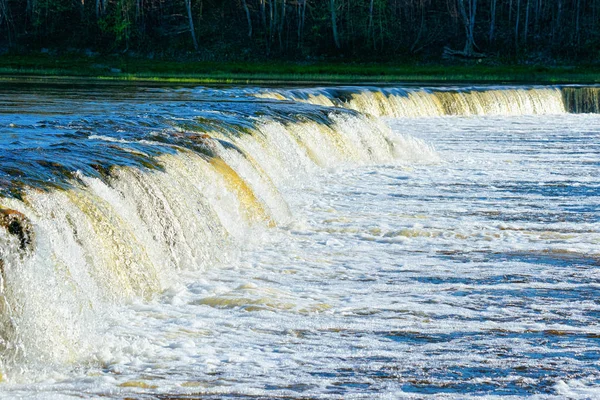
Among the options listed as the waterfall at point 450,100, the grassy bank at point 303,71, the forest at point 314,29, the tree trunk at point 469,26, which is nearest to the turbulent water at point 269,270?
the waterfall at point 450,100

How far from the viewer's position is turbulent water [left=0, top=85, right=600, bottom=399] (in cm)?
663

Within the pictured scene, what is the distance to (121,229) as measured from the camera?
903 centimetres

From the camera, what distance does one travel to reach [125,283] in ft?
28.0

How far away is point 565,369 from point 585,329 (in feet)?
3.52

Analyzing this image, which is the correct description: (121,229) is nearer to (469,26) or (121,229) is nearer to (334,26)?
(334,26)

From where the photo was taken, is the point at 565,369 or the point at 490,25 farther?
the point at 490,25

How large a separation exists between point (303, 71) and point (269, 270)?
42355 mm

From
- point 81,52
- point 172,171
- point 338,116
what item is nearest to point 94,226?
point 172,171

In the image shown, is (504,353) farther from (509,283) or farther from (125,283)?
(125,283)

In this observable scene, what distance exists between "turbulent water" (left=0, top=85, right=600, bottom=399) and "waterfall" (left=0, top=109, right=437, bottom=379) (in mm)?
22

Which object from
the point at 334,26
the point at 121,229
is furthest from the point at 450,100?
the point at 334,26

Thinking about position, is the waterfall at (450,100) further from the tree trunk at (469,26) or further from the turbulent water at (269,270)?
the tree trunk at (469,26)

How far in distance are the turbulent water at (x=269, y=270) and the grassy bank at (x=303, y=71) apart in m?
29.5

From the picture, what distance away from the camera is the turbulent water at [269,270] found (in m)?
6.63
